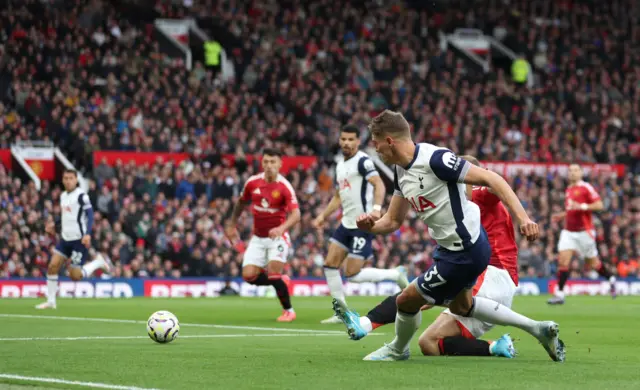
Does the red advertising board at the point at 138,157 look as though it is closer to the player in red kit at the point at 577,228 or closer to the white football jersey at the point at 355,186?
the player in red kit at the point at 577,228

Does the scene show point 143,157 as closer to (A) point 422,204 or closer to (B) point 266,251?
(B) point 266,251

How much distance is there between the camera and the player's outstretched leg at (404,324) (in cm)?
939

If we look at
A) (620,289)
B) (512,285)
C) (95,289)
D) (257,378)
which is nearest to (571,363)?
(512,285)

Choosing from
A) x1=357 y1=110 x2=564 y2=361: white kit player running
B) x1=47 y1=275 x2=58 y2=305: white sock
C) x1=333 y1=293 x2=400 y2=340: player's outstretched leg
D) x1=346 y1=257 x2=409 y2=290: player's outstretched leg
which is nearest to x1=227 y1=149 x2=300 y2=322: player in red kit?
x1=346 y1=257 x2=409 y2=290: player's outstretched leg

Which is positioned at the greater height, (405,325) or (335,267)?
(405,325)

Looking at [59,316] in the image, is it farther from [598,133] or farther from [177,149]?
[598,133]

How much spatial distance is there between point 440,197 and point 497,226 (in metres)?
1.95

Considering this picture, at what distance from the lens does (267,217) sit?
18.0 m

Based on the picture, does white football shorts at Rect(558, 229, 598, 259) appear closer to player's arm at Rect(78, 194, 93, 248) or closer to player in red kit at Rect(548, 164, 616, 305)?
player in red kit at Rect(548, 164, 616, 305)

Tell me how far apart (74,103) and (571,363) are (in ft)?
79.6

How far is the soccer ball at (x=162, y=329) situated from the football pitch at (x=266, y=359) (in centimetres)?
15

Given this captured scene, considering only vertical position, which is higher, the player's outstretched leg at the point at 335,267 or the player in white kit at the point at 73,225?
the player's outstretched leg at the point at 335,267

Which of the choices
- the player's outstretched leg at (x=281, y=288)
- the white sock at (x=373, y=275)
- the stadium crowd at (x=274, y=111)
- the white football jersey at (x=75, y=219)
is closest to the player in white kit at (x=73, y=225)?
the white football jersey at (x=75, y=219)

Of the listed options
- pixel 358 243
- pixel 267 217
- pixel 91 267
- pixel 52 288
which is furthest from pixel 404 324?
pixel 91 267
